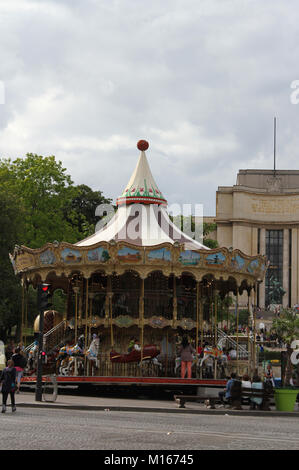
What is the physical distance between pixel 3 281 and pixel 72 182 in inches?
374

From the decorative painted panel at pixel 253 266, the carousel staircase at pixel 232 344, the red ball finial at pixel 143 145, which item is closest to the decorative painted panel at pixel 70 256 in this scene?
the decorative painted panel at pixel 253 266

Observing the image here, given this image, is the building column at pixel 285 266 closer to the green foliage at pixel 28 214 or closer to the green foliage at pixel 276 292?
the green foliage at pixel 276 292

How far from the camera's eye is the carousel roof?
30.9 meters

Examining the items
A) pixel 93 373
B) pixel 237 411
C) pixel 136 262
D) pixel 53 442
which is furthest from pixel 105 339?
pixel 53 442

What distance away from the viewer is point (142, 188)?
109 ft

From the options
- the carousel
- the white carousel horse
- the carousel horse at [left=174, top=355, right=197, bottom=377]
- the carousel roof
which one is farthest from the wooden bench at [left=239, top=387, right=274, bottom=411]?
the carousel roof

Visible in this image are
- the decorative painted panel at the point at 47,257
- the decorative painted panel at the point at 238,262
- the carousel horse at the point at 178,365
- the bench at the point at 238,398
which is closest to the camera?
the bench at the point at 238,398

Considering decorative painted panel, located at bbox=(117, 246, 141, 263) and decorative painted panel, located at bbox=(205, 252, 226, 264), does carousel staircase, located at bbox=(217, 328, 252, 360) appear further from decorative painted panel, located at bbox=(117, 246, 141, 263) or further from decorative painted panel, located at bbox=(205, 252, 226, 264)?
decorative painted panel, located at bbox=(117, 246, 141, 263)

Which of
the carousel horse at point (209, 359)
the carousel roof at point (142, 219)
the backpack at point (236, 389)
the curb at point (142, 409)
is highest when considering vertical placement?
the carousel roof at point (142, 219)

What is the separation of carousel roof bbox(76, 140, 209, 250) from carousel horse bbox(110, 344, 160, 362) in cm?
407

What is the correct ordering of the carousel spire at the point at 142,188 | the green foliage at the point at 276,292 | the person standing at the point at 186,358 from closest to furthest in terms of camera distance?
the person standing at the point at 186,358, the carousel spire at the point at 142,188, the green foliage at the point at 276,292

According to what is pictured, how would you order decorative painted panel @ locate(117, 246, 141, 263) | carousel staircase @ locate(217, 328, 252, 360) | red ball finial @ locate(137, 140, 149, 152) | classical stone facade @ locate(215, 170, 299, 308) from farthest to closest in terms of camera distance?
1. classical stone facade @ locate(215, 170, 299, 308)
2. red ball finial @ locate(137, 140, 149, 152)
3. carousel staircase @ locate(217, 328, 252, 360)
4. decorative painted panel @ locate(117, 246, 141, 263)

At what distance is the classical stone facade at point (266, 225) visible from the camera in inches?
3816

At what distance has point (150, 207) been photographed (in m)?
33.2
